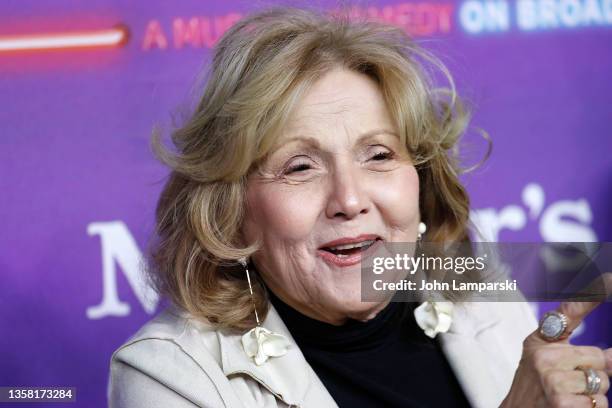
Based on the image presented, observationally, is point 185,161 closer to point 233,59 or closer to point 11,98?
point 233,59

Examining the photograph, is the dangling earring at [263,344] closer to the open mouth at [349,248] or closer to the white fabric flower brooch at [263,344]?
the white fabric flower brooch at [263,344]

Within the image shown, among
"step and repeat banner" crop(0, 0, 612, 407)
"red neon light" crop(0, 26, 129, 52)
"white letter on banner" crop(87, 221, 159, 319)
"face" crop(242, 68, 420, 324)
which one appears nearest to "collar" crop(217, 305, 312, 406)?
"face" crop(242, 68, 420, 324)

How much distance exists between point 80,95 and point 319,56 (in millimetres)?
1014

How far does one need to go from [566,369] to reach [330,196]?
1.80ft

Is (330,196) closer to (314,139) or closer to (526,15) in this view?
(314,139)

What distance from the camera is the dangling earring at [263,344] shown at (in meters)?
1.63

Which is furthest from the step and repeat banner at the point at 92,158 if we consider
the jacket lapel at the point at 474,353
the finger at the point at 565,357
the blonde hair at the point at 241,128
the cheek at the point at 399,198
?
the finger at the point at 565,357

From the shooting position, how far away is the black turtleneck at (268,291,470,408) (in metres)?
1.71

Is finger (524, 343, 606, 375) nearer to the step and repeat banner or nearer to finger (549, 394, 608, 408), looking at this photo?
finger (549, 394, 608, 408)

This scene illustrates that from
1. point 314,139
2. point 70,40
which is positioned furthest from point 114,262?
point 314,139

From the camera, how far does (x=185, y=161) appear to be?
1.78m

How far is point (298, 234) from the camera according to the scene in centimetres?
162

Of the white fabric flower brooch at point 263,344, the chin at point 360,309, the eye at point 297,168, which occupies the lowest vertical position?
the white fabric flower brooch at point 263,344

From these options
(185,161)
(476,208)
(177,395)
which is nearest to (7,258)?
(185,161)
